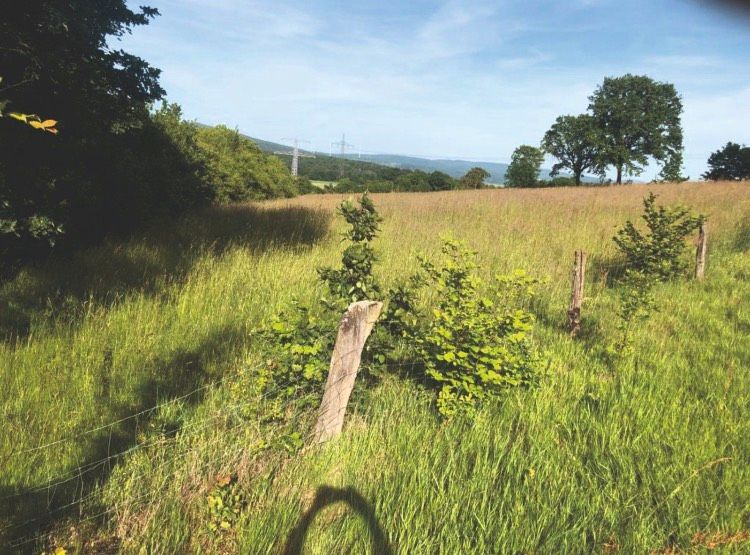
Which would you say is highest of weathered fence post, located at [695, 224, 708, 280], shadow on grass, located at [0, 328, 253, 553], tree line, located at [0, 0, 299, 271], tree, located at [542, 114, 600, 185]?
tree, located at [542, 114, 600, 185]

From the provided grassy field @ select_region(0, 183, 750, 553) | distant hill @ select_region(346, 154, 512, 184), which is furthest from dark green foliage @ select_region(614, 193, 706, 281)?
distant hill @ select_region(346, 154, 512, 184)

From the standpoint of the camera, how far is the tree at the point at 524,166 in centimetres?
7262

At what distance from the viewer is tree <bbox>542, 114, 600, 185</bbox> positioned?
168ft

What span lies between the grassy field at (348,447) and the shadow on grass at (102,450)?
0.05 ft

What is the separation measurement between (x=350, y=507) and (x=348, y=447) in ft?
1.39

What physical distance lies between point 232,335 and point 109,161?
5.98 meters

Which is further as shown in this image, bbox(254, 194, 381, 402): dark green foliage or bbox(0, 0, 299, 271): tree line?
bbox(0, 0, 299, 271): tree line

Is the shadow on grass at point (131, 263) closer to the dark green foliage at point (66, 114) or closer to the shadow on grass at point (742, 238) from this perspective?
the dark green foliage at point (66, 114)

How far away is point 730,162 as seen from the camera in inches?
1929

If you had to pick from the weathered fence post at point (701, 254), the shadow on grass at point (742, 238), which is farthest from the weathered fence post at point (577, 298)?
the shadow on grass at point (742, 238)

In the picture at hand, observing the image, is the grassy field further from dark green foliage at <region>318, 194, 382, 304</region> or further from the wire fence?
dark green foliage at <region>318, 194, 382, 304</region>

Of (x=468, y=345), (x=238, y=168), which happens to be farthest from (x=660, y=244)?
(x=238, y=168)

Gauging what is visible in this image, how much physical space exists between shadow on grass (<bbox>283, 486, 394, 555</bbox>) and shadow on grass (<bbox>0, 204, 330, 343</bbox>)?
3.27m

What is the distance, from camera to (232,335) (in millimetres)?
4621
